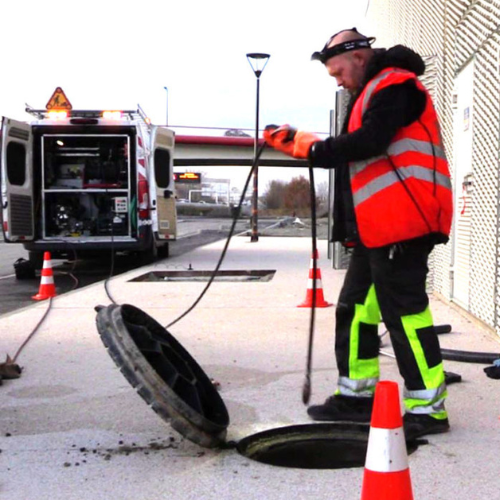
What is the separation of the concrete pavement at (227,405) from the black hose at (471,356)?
8 centimetres

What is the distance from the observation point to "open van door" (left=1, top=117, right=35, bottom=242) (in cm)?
1302

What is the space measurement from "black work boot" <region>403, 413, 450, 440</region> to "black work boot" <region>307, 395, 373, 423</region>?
0.32 metres

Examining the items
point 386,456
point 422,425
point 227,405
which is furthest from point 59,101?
point 386,456

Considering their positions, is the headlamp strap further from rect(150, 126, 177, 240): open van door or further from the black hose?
rect(150, 126, 177, 240): open van door

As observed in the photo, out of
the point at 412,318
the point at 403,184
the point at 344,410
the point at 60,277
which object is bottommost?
the point at 60,277

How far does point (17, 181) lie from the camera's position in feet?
44.6

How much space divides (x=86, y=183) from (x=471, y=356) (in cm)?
1088

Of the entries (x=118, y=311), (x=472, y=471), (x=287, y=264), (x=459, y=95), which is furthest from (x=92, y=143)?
(x=472, y=471)

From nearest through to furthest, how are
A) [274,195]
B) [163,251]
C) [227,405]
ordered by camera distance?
1. [227,405]
2. [163,251]
3. [274,195]

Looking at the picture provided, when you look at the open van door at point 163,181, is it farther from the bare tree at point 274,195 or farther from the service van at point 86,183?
the bare tree at point 274,195

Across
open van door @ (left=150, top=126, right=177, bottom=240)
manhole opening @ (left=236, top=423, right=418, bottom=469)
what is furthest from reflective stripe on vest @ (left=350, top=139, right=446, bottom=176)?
open van door @ (left=150, top=126, right=177, bottom=240)

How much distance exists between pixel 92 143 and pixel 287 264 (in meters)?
4.36

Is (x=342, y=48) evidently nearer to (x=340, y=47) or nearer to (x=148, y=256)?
(x=340, y=47)

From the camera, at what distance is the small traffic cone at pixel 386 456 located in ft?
8.56
